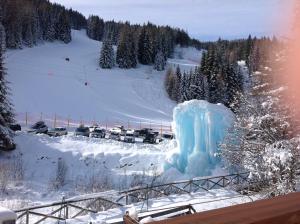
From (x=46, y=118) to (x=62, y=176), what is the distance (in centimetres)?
3100

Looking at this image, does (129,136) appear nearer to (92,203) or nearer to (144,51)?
(92,203)

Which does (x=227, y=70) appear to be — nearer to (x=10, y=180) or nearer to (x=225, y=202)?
(x=10, y=180)

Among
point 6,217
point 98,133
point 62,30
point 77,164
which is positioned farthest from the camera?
point 62,30

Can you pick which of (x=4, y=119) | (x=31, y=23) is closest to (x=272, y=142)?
(x=4, y=119)

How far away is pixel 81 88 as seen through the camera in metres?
69.6

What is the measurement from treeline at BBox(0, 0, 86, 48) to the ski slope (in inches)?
127

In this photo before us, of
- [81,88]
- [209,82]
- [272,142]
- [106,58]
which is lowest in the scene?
[81,88]

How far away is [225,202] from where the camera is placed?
14.1 m

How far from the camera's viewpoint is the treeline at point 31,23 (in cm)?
9294

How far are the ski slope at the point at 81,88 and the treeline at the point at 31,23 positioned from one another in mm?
3223

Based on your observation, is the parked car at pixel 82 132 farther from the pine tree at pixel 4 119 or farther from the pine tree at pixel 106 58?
the pine tree at pixel 106 58

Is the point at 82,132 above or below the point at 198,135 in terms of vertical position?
below

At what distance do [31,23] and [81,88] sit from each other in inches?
1478

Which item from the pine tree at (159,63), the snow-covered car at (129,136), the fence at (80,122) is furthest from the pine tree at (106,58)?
the snow-covered car at (129,136)
